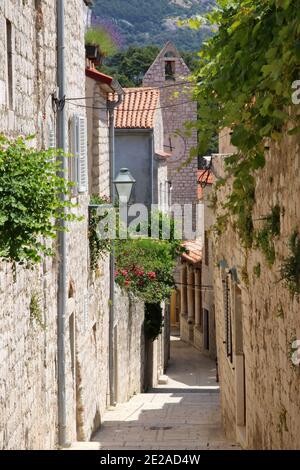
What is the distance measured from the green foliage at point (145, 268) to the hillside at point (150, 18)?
195ft

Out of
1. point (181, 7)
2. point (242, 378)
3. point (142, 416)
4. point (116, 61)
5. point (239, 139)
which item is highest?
point (181, 7)

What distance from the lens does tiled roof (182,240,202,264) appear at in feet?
126

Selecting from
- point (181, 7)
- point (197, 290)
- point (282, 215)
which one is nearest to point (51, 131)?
point (282, 215)

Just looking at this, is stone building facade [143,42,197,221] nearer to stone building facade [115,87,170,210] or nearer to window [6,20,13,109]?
stone building facade [115,87,170,210]

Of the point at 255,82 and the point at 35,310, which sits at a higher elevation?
the point at 255,82

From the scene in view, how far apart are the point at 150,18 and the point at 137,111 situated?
58.8 meters

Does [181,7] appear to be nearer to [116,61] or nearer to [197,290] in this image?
[116,61]

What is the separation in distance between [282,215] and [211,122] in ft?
3.59

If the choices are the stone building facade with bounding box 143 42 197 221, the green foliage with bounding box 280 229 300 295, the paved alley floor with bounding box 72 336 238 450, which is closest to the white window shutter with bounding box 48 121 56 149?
the paved alley floor with bounding box 72 336 238 450

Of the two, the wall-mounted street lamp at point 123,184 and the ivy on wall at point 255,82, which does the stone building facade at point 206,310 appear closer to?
the wall-mounted street lamp at point 123,184

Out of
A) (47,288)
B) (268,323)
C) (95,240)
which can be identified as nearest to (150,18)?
(95,240)

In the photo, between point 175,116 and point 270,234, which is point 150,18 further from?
point 270,234

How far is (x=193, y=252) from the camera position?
128 feet
